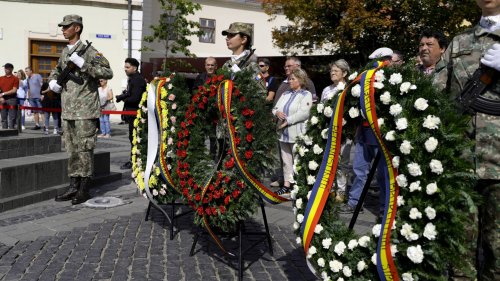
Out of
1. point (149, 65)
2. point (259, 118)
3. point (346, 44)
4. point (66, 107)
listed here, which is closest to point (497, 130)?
point (259, 118)

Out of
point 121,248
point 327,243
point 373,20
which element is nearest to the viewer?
point 327,243

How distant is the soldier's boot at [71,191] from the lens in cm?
740

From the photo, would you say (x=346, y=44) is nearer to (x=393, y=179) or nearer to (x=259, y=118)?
(x=259, y=118)

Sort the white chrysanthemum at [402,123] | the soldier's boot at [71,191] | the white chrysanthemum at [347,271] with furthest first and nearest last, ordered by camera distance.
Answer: the soldier's boot at [71,191]
the white chrysanthemum at [347,271]
the white chrysanthemum at [402,123]

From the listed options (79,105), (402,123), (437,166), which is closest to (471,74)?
(402,123)

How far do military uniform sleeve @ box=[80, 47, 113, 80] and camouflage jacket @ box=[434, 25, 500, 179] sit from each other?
493 cm

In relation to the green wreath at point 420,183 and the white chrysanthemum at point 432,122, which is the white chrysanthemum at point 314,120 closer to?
the green wreath at point 420,183

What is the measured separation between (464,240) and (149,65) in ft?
77.9

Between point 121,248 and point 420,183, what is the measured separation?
3.32 meters

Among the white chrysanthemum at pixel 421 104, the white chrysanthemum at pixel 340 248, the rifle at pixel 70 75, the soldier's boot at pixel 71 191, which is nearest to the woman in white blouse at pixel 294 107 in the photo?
the rifle at pixel 70 75

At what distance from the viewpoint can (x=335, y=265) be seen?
10.7ft

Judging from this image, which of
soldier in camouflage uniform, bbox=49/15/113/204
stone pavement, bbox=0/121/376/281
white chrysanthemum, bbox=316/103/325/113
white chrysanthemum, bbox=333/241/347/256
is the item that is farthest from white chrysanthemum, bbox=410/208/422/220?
soldier in camouflage uniform, bbox=49/15/113/204

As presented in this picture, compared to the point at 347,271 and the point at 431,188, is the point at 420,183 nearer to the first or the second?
the point at 431,188

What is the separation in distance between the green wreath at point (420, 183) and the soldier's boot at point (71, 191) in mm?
5113
